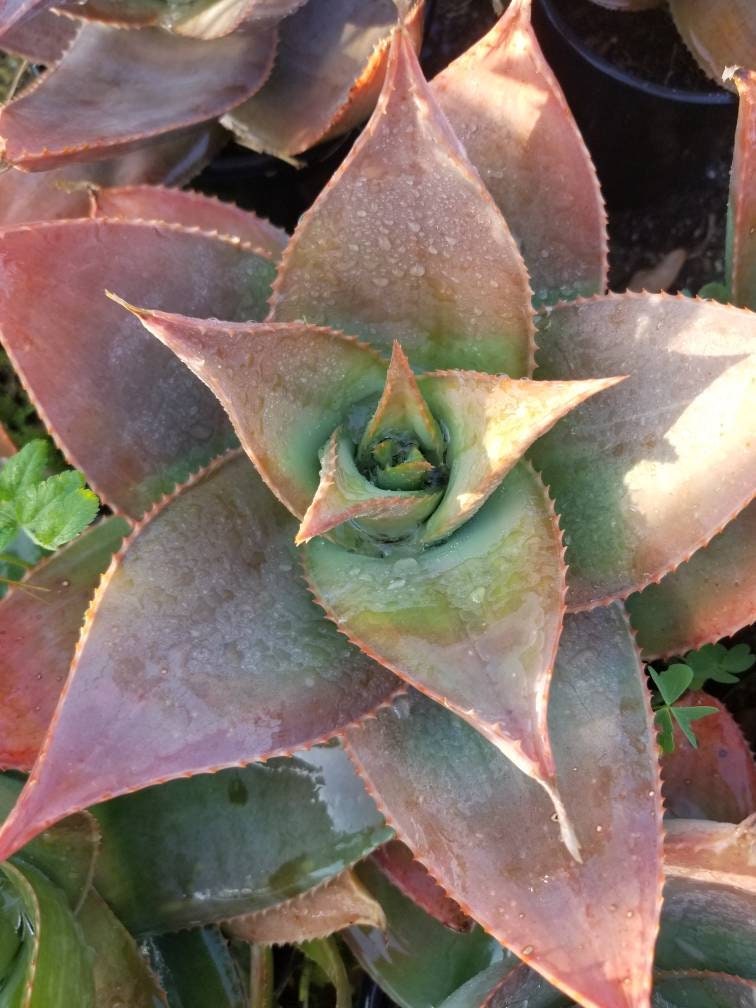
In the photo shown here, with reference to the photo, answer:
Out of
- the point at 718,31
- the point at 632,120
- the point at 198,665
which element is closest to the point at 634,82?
the point at 632,120

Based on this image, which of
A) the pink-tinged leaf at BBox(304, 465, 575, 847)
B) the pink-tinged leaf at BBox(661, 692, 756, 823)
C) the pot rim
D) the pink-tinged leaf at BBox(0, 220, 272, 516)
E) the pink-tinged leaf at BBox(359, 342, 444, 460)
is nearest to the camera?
the pink-tinged leaf at BBox(304, 465, 575, 847)

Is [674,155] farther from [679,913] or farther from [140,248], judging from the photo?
[679,913]

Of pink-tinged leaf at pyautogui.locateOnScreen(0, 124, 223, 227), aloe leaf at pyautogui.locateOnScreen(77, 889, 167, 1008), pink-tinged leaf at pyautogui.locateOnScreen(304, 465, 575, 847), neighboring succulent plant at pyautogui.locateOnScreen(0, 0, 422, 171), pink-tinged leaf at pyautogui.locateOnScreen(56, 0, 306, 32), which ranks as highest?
pink-tinged leaf at pyautogui.locateOnScreen(56, 0, 306, 32)

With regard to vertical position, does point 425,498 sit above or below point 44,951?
above

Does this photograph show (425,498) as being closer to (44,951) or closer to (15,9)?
(44,951)

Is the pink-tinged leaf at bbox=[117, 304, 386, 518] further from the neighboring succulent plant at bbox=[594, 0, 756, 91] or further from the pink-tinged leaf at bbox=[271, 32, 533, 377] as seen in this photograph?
the neighboring succulent plant at bbox=[594, 0, 756, 91]

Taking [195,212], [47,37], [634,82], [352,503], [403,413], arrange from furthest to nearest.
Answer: [634,82], [47,37], [195,212], [403,413], [352,503]

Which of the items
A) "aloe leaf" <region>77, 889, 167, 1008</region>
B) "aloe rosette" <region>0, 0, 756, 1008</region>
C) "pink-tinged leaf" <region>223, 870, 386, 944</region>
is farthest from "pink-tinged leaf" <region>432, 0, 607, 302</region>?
"aloe leaf" <region>77, 889, 167, 1008</region>
